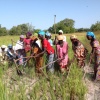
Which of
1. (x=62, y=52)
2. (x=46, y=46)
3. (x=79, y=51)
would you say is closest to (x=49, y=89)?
(x=46, y=46)

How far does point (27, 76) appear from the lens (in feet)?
19.7

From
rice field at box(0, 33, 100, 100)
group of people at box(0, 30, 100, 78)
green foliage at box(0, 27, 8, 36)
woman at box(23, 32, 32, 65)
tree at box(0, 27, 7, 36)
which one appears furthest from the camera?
green foliage at box(0, 27, 8, 36)

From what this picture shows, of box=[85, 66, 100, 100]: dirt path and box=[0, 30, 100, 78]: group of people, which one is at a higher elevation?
box=[0, 30, 100, 78]: group of people

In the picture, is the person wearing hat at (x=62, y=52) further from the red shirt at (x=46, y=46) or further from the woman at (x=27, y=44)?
the woman at (x=27, y=44)

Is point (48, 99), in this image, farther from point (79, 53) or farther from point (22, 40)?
point (22, 40)

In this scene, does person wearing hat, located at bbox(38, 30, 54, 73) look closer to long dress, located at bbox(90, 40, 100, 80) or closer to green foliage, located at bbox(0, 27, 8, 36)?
long dress, located at bbox(90, 40, 100, 80)

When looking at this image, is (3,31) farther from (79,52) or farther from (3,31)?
(79,52)

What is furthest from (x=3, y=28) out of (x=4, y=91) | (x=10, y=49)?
(x=4, y=91)

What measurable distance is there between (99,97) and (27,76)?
1.92 metres

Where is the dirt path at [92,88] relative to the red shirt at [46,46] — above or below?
below

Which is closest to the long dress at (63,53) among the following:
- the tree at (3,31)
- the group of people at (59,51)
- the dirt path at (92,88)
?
the group of people at (59,51)

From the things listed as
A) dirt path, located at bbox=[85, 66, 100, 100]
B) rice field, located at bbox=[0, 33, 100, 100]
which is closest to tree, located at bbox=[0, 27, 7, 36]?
dirt path, located at bbox=[85, 66, 100, 100]

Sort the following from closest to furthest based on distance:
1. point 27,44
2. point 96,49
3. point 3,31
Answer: point 96,49 < point 27,44 < point 3,31

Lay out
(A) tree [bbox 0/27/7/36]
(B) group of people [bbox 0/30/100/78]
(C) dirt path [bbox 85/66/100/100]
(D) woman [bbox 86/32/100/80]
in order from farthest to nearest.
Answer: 1. (A) tree [bbox 0/27/7/36]
2. (B) group of people [bbox 0/30/100/78]
3. (D) woman [bbox 86/32/100/80]
4. (C) dirt path [bbox 85/66/100/100]
